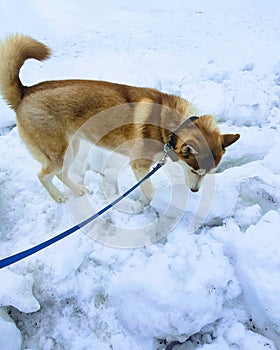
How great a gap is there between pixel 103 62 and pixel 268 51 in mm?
2839

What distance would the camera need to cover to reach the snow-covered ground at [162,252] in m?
1.74

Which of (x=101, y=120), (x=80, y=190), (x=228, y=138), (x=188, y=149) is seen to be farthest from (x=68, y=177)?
(x=228, y=138)

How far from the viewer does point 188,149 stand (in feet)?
6.44

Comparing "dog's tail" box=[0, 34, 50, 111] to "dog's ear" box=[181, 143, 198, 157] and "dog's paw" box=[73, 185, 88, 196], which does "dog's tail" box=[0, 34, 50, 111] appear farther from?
"dog's ear" box=[181, 143, 198, 157]

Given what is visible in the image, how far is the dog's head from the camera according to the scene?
196 cm

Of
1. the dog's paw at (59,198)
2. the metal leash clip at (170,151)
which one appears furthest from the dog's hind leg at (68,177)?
the metal leash clip at (170,151)

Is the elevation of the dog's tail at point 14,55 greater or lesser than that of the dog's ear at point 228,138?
greater

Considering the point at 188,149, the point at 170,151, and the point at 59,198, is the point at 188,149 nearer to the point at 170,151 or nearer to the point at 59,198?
the point at 170,151

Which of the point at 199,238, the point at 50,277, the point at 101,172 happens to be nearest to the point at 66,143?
the point at 101,172

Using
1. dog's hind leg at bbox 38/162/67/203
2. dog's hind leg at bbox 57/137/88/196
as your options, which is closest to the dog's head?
dog's hind leg at bbox 57/137/88/196

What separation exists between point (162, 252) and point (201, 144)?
0.81 meters

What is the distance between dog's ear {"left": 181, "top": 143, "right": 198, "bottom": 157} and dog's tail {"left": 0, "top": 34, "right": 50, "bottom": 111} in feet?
3.78

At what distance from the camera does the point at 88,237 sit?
2174 mm

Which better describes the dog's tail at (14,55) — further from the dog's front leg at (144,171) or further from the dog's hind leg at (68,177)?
the dog's front leg at (144,171)
